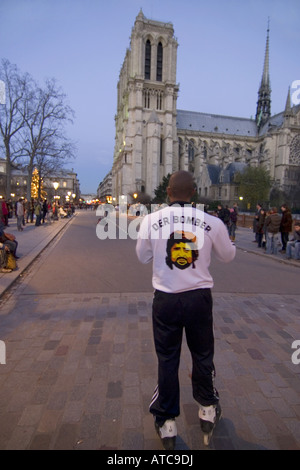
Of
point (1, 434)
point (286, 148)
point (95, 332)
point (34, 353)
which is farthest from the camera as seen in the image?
point (286, 148)

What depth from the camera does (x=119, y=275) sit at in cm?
730

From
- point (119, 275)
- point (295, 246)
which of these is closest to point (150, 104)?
point (295, 246)

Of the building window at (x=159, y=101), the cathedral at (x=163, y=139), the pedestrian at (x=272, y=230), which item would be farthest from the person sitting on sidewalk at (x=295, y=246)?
the building window at (x=159, y=101)

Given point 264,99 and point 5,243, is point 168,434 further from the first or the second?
point 264,99

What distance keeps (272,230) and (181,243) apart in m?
10.0

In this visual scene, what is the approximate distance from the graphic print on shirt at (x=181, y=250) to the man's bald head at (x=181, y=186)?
287 millimetres

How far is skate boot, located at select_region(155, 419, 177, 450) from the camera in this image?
2.06 metres

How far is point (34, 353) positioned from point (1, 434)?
1.21m

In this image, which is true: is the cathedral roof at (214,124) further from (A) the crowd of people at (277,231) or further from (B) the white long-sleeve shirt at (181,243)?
(B) the white long-sleeve shirt at (181,243)

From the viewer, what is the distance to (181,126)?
81688 millimetres

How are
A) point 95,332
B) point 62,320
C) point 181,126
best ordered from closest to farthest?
1. point 95,332
2. point 62,320
3. point 181,126

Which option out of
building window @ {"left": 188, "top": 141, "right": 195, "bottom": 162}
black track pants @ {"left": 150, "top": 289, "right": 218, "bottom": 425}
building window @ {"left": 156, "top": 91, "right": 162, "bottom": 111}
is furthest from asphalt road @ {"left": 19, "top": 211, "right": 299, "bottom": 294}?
building window @ {"left": 188, "top": 141, "right": 195, "bottom": 162}
